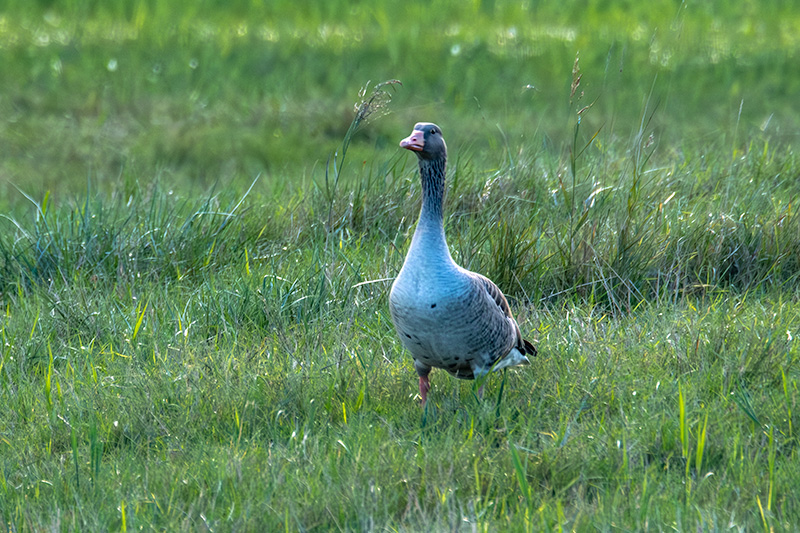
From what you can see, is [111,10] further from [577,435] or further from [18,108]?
[577,435]

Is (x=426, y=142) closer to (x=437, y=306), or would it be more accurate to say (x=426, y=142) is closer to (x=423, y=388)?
(x=437, y=306)

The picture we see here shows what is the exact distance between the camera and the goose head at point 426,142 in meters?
3.46

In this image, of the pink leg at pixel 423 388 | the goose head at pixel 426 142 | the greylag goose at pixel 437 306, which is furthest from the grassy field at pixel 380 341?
the goose head at pixel 426 142

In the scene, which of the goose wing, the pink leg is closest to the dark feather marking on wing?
the goose wing

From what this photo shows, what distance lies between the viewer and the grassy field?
288 cm

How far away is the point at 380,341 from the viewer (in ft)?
13.4

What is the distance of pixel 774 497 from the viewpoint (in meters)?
2.78

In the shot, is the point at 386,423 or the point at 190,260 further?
the point at 190,260

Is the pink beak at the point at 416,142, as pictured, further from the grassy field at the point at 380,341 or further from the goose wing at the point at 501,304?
the grassy field at the point at 380,341

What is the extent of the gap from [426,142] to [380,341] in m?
1.07

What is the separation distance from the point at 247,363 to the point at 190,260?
57.4 inches

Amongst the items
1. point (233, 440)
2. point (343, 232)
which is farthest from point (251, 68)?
point (233, 440)

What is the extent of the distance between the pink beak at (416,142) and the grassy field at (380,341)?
0.74 m

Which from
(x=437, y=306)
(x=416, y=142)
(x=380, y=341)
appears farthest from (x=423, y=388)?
(x=416, y=142)
